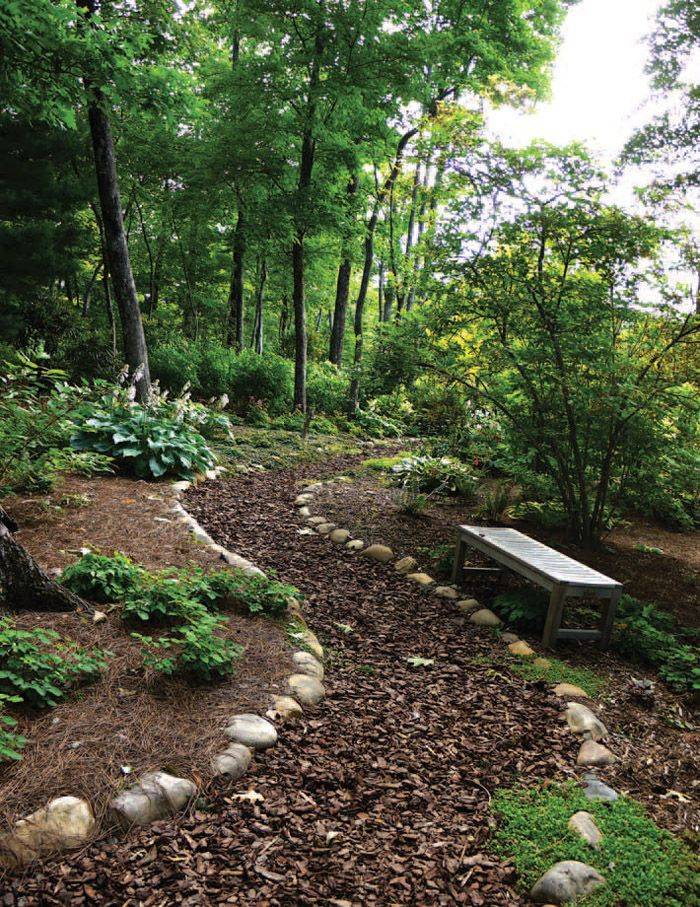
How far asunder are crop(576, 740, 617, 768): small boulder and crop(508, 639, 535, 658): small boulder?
890 millimetres

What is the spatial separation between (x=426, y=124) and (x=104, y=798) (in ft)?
18.2

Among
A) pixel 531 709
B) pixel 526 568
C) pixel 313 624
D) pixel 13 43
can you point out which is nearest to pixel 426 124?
pixel 13 43

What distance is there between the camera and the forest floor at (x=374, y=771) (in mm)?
1854

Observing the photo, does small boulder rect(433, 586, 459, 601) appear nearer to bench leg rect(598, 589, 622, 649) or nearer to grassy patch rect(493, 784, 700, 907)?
bench leg rect(598, 589, 622, 649)

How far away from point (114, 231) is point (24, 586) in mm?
5662

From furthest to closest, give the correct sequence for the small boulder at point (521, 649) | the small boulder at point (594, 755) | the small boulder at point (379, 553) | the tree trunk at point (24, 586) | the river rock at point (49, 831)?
the small boulder at point (379, 553), the small boulder at point (521, 649), the tree trunk at point (24, 586), the small boulder at point (594, 755), the river rock at point (49, 831)

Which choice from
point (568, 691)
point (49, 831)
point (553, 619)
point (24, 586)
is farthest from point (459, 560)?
point (49, 831)

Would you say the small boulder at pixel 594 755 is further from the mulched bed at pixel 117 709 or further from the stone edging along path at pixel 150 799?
the mulched bed at pixel 117 709

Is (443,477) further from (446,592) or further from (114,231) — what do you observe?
(114,231)

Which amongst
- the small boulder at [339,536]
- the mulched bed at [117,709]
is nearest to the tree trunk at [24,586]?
the mulched bed at [117,709]

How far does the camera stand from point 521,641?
3855 millimetres

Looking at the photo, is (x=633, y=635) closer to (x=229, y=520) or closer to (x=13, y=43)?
(x=229, y=520)

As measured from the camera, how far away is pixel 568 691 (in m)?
3.27

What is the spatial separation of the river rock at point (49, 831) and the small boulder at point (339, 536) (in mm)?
3736
